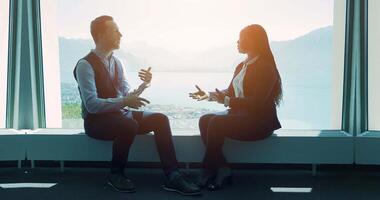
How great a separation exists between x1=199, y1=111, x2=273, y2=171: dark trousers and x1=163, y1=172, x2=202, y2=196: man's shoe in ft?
0.82

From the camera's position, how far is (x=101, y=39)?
10.5 ft

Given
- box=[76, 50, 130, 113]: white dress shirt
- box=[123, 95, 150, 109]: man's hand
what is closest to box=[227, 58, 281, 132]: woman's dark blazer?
box=[123, 95, 150, 109]: man's hand

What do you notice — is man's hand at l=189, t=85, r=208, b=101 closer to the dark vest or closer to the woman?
the woman

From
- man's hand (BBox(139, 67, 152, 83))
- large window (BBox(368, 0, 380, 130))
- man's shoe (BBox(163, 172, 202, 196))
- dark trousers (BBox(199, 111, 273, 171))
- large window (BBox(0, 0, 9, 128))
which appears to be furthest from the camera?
large window (BBox(0, 0, 9, 128))

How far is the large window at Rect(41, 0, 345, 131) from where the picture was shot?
367 cm

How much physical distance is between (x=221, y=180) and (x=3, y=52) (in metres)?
2.12

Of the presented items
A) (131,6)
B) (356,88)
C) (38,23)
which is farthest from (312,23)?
(38,23)

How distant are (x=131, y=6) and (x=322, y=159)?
192 cm

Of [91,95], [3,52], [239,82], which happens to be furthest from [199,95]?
[3,52]

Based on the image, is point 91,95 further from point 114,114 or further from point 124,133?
point 124,133

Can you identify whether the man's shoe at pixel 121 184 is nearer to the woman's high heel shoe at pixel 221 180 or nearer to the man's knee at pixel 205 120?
the woman's high heel shoe at pixel 221 180

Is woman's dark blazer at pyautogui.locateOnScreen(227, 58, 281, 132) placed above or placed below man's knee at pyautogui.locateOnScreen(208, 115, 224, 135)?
above

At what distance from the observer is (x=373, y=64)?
3680mm

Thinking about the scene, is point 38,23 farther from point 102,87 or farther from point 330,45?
point 330,45
